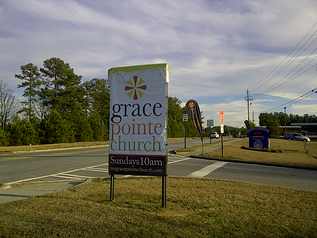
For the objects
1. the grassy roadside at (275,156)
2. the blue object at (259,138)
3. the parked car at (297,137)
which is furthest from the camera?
the parked car at (297,137)

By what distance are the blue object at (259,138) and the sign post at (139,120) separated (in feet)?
66.7

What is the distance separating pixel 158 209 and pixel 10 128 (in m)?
32.0

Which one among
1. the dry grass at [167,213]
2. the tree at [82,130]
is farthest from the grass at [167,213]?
the tree at [82,130]

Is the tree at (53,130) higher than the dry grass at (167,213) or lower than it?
higher

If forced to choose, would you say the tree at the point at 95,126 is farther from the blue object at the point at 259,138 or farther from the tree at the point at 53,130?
the blue object at the point at 259,138

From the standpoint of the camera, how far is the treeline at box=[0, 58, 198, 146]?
104 ft

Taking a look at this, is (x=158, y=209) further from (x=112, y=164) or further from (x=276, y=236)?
(x=276, y=236)

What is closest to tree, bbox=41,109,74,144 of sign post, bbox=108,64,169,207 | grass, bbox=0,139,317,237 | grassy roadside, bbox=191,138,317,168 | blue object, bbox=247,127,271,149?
grassy roadside, bbox=191,138,317,168

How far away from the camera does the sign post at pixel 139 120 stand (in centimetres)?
544

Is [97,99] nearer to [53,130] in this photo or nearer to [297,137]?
[53,130]

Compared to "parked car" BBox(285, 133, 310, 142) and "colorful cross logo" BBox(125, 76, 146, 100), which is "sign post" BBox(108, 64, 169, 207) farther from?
"parked car" BBox(285, 133, 310, 142)

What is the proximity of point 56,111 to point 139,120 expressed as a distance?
32691 millimetres

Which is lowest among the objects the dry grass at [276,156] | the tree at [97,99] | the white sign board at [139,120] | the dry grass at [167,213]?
the dry grass at [276,156]

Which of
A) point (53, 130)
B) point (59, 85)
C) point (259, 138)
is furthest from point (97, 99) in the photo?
point (259, 138)
